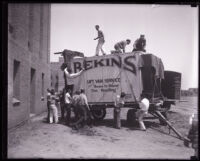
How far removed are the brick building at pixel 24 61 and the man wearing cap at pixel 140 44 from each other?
17.3 feet

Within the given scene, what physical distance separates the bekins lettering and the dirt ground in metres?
2.92

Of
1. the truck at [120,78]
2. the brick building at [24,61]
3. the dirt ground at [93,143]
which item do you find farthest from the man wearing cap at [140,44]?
the brick building at [24,61]

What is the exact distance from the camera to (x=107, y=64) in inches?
570

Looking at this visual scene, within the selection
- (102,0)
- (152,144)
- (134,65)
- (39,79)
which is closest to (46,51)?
(39,79)

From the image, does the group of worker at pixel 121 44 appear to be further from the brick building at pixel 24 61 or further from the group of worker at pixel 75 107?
the brick building at pixel 24 61

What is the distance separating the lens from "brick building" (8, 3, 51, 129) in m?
12.0

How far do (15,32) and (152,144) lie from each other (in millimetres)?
7356

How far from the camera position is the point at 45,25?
21.9 m

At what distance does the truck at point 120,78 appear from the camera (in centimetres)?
1398

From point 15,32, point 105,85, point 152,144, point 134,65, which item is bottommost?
point 152,144

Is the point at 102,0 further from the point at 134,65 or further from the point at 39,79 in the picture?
the point at 39,79

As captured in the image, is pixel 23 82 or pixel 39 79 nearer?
pixel 23 82

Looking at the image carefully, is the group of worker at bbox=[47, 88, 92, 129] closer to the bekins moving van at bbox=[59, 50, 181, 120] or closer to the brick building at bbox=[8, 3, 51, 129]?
the bekins moving van at bbox=[59, 50, 181, 120]
